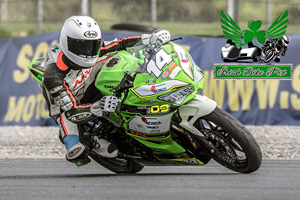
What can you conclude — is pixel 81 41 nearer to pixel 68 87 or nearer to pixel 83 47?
pixel 83 47

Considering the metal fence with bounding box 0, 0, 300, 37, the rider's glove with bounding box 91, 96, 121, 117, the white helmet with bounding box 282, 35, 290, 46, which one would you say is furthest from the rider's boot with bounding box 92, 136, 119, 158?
the metal fence with bounding box 0, 0, 300, 37

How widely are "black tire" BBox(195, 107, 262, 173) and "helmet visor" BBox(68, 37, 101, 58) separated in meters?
1.26

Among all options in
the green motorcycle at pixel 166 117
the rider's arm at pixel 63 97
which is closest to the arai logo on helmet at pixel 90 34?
the green motorcycle at pixel 166 117

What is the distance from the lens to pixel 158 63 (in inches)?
272

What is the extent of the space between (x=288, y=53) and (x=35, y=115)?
457 cm

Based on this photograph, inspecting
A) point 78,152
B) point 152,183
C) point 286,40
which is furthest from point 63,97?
point 286,40

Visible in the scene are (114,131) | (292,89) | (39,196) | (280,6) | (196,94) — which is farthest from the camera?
(280,6)

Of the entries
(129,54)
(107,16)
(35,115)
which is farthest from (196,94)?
(107,16)

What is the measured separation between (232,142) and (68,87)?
1685mm

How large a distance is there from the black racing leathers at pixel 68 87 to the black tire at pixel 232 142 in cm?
117

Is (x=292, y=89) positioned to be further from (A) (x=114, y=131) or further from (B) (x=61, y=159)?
(A) (x=114, y=131)

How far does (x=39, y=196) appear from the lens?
5.91 metres

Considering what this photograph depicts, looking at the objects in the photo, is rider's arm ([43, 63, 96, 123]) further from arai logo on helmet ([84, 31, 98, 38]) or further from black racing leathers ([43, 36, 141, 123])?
arai logo on helmet ([84, 31, 98, 38])

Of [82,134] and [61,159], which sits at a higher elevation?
[82,134]
